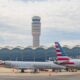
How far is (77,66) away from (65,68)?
245 inches

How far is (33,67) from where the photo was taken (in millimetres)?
124250

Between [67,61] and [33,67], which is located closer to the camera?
[67,61]

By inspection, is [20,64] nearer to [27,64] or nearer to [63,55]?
[27,64]

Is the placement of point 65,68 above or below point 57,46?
below

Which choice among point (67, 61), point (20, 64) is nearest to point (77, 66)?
point (67, 61)

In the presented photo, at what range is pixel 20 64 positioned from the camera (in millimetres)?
124000

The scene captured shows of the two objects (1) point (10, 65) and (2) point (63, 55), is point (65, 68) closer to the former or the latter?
(2) point (63, 55)

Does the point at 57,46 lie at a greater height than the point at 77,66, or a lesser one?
greater

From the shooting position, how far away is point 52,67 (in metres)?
124

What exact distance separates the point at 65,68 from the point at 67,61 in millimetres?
6816

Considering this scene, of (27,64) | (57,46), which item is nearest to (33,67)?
(27,64)

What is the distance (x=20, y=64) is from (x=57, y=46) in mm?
14081

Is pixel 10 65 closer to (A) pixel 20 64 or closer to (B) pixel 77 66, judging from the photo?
(A) pixel 20 64

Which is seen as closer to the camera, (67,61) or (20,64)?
(67,61)
